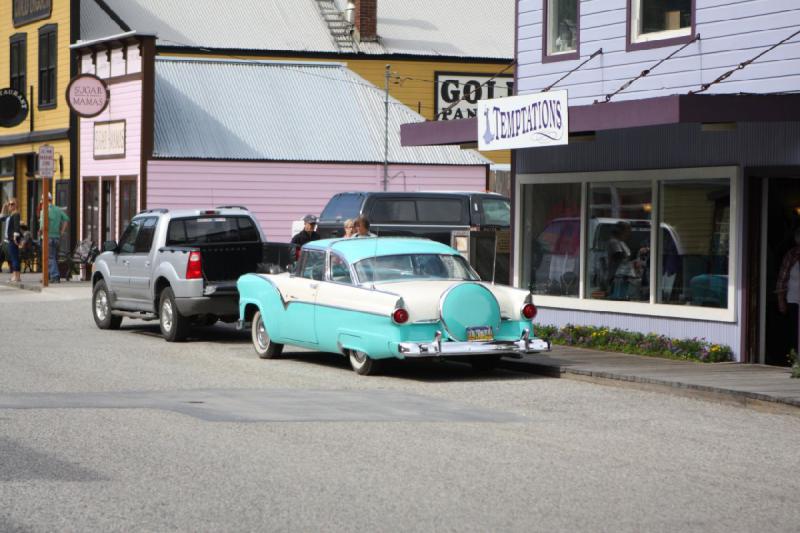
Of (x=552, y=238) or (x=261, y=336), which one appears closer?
(x=261, y=336)

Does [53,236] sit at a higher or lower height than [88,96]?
lower

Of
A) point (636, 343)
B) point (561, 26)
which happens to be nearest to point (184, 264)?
point (561, 26)

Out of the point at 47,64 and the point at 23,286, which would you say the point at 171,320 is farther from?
the point at 47,64

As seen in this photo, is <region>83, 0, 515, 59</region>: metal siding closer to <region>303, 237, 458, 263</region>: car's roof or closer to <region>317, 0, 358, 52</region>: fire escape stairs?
<region>317, 0, 358, 52</region>: fire escape stairs

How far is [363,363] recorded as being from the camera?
15.9 meters

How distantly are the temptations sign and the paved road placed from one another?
29183 millimetres

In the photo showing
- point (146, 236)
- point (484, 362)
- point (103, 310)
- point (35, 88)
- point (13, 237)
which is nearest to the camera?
point (484, 362)

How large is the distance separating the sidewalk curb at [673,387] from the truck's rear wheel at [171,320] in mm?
5392

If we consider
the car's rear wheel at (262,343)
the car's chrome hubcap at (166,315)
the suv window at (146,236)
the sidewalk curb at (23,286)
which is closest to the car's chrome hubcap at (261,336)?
the car's rear wheel at (262,343)

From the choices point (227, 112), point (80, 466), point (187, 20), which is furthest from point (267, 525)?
point (187, 20)

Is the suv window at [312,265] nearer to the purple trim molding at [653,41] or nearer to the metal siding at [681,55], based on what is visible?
the metal siding at [681,55]

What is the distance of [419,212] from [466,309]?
1444cm

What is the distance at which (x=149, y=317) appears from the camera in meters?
22.0

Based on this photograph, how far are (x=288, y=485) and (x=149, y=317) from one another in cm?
1334
